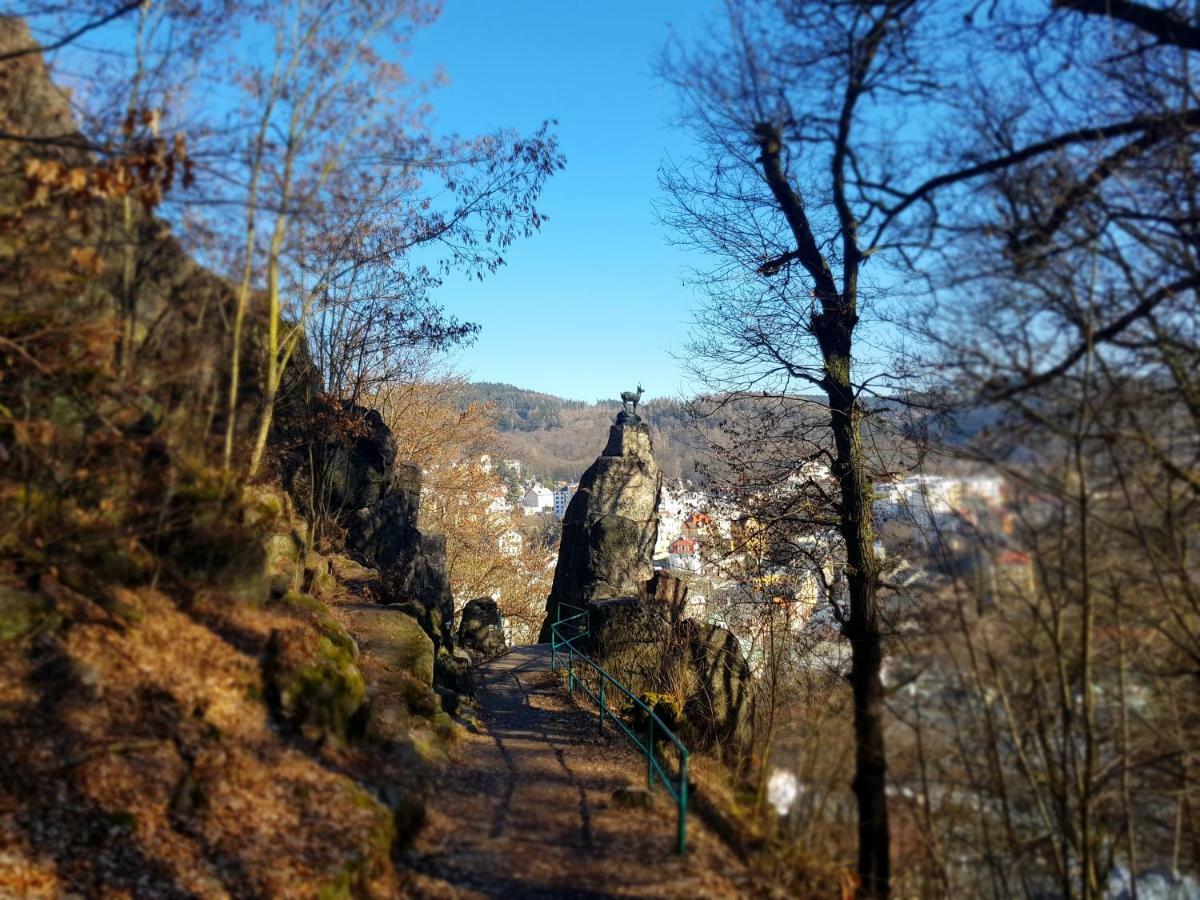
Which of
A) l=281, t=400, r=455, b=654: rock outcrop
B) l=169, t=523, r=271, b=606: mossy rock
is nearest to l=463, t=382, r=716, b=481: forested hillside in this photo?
l=281, t=400, r=455, b=654: rock outcrop

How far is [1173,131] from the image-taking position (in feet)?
15.7

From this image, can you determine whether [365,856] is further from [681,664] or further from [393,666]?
[681,664]

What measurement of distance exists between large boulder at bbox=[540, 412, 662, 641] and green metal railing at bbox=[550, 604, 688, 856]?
90 centimetres

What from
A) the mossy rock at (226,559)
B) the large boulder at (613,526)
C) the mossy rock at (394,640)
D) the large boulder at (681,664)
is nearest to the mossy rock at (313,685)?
the mossy rock at (226,559)

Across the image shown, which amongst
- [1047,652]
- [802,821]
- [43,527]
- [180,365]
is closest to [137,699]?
[43,527]

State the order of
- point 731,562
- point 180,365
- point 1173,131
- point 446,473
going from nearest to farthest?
point 1173,131, point 180,365, point 731,562, point 446,473

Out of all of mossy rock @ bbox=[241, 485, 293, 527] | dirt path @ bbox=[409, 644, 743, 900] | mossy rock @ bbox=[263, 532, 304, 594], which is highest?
mossy rock @ bbox=[241, 485, 293, 527]

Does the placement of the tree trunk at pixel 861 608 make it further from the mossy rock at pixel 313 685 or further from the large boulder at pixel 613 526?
the large boulder at pixel 613 526

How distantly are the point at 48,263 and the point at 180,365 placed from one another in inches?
47.8

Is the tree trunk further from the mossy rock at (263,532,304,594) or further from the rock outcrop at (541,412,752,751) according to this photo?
the mossy rock at (263,532,304,594)

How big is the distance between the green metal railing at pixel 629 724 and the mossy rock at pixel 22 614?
505 cm

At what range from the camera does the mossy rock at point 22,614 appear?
581 centimetres

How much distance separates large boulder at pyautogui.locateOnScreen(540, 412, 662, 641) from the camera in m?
19.6

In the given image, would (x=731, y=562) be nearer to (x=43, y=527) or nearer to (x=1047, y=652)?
(x=1047, y=652)
